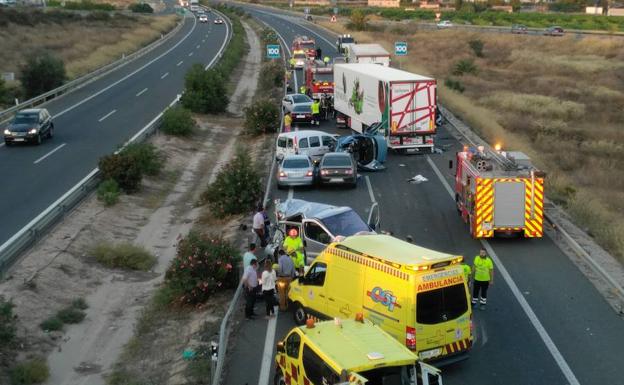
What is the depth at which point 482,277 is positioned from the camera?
16797 mm

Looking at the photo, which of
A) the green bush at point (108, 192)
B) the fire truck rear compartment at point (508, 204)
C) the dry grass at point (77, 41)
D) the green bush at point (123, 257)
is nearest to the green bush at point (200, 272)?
the green bush at point (123, 257)

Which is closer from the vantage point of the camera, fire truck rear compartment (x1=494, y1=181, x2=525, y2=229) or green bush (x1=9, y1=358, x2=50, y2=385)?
green bush (x1=9, y1=358, x2=50, y2=385)

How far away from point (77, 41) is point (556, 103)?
56.8 m

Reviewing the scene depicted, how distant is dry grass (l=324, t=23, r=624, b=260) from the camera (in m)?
30.7

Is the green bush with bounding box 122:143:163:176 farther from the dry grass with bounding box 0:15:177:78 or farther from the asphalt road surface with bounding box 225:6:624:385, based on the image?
the dry grass with bounding box 0:15:177:78

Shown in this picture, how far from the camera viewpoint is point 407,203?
26.8m

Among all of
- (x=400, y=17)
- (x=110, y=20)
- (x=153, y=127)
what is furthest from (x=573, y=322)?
(x=400, y=17)

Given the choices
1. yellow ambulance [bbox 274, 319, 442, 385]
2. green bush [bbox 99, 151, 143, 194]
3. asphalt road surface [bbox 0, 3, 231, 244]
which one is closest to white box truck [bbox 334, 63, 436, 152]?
green bush [bbox 99, 151, 143, 194]

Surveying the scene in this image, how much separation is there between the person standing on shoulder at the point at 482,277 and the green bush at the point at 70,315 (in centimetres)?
944

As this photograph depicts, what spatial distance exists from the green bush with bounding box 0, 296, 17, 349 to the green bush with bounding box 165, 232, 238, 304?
391 cm

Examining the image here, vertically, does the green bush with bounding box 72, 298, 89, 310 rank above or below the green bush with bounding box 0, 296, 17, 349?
below

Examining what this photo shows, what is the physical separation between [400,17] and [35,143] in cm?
12597

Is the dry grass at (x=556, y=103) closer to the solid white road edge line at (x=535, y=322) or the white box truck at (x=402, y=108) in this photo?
the solid white road edge line at (x=535, y=322)

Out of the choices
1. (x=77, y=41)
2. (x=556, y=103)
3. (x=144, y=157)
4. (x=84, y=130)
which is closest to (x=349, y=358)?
(x=144, y=157)
